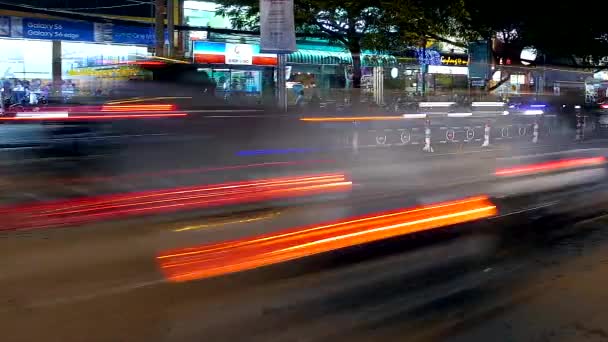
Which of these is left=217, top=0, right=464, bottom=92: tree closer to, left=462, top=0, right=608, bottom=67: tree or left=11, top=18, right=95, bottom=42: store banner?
left=462, top=0, right=608, bottom=67: tree

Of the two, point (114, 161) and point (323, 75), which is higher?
point (323, 75)

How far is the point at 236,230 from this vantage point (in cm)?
792

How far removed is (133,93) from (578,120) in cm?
1681

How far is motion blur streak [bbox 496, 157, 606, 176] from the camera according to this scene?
1376cm

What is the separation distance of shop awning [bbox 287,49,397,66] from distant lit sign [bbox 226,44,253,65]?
1.84 meters

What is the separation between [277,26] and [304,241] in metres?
7.64

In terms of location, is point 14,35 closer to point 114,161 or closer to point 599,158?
point 114,161

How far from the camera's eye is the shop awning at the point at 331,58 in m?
20.7

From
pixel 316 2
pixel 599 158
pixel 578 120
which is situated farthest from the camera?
pixel 578 120

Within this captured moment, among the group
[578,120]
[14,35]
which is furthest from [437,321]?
[14,35]

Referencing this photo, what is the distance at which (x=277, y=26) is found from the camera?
14.0 m

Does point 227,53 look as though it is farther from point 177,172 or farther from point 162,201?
point 162,201

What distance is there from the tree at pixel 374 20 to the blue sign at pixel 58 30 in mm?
6914

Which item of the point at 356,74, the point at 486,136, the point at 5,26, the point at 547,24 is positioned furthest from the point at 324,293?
the point at 5,26
